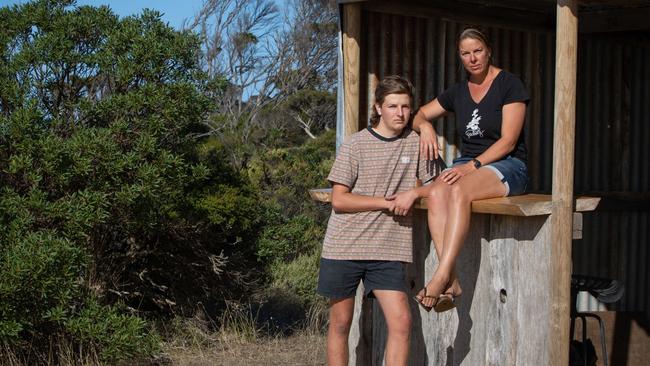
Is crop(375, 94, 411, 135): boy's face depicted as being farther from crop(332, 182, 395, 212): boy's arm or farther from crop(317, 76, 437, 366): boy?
crop(332, 182, 395, 212): boy's arm

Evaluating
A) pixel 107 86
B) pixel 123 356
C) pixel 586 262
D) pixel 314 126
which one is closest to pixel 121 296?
pixel 123 356

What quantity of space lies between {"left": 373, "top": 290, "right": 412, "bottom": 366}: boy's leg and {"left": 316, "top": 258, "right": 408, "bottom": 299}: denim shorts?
0.05 metres

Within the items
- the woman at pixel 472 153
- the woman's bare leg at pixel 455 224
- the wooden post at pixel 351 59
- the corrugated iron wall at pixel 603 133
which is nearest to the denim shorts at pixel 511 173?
the woman at pixel 472 153

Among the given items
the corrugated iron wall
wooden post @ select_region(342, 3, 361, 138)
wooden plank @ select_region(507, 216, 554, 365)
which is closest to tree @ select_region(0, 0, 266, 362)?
wooden post @ select_region(342, 3, 361, 138)

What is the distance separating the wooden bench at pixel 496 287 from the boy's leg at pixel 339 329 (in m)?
0.67

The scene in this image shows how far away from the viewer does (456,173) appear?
5.23m

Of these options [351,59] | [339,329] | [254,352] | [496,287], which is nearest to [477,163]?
[496,287]

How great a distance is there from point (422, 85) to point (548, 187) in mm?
1407

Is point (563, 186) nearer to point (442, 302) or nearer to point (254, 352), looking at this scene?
point (442, 302)

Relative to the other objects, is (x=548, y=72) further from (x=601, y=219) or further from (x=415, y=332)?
(x=415, y=332)

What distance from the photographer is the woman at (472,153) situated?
5.03 meters

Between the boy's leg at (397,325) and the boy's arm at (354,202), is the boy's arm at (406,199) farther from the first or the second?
the boy's leg at (397,325)

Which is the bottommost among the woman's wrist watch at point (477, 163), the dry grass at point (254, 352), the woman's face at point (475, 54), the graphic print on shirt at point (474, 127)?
the dry grass at point (254, 352)

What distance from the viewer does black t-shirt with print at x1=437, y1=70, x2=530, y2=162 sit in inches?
214
